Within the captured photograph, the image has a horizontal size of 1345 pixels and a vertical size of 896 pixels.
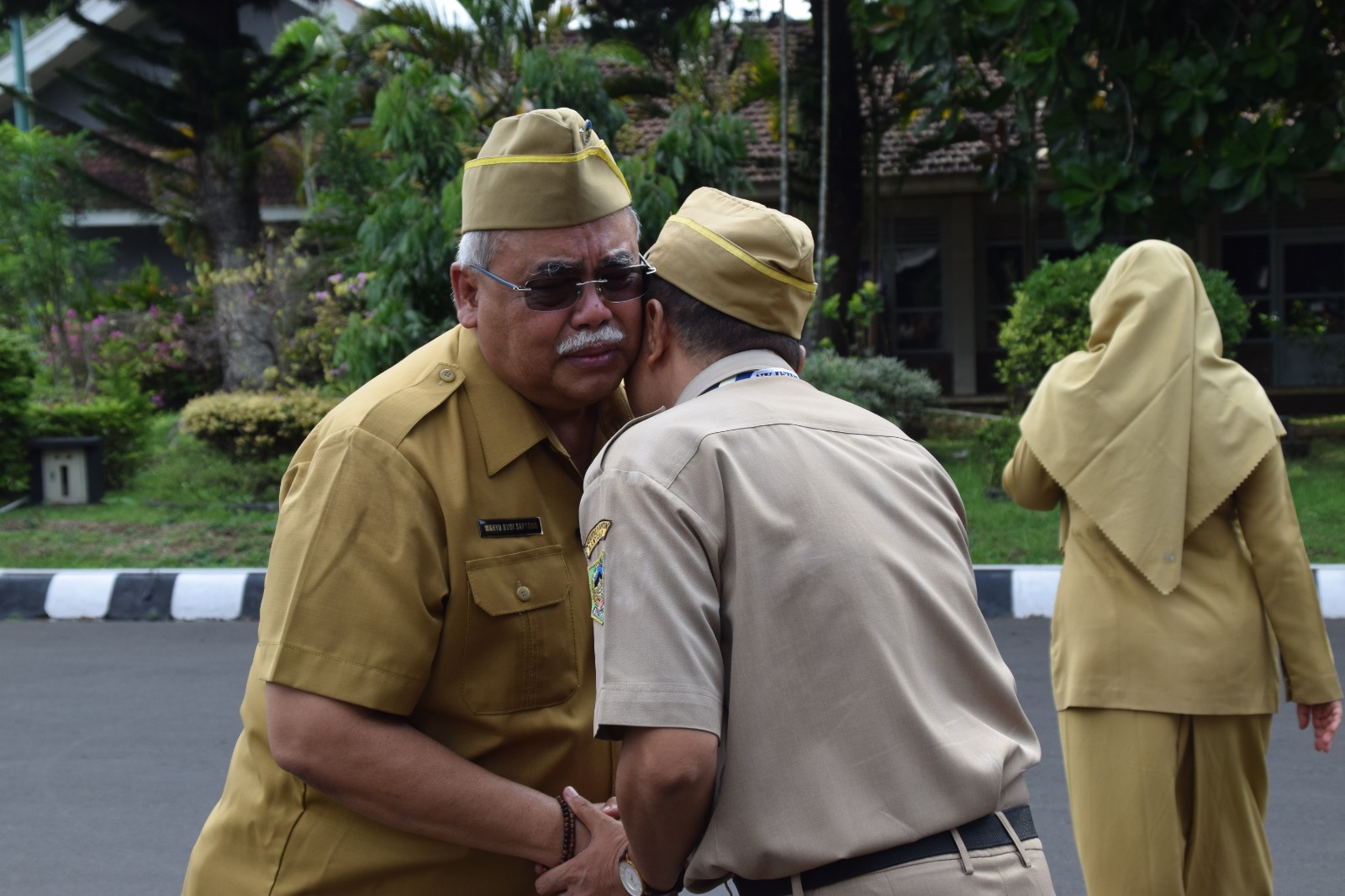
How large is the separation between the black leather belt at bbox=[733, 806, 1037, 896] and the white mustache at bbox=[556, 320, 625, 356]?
2.55 feet

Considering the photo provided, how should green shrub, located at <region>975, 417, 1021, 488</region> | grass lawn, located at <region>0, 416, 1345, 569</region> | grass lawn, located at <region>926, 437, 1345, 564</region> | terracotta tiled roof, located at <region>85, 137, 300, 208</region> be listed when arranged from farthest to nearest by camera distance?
terracotta tiled roof, located at <region>85, 137, 300, 208</region>
green shrub, located at <region>975, 417, 1021, 488</region>
grass lawn, located at <region>0, 416, 1345, 569</region>
grass lawn, located at <region>926, 437, 1345, 564</region>

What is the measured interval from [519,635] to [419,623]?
0.15 metres

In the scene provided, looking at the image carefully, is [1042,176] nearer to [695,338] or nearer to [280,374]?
[280,374]

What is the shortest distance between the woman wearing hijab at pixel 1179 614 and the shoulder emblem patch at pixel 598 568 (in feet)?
6.24

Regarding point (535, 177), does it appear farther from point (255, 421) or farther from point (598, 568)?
point (255, 421)

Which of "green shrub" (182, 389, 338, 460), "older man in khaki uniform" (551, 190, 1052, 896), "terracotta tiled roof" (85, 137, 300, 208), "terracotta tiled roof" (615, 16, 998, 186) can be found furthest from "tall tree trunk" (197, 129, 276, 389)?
"older man in khaki uniform" (551, 190, 1052, 896)

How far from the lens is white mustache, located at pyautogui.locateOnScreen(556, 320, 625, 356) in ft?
6.42

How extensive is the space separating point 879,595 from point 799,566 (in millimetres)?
109

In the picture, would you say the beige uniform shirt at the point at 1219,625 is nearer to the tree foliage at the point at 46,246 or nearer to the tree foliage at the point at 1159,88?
the tree foliage at the point at 1159,88

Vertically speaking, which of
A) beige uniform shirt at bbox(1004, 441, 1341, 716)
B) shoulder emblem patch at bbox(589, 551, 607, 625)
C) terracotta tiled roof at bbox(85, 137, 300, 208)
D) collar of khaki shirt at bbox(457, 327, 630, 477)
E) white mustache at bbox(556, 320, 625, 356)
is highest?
terracotta tiled roof at bbox(85, 137, 300, 208)

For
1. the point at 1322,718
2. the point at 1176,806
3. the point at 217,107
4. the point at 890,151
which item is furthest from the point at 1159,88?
the point at 217,107

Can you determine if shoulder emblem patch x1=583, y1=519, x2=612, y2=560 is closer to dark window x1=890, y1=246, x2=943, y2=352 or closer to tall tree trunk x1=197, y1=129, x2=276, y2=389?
tall tree trunk x1=197, y1=129, x2=276, y2=389

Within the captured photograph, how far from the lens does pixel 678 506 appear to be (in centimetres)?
158

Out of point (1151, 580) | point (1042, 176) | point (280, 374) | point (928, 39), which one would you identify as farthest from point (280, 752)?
point (1042, 176)
